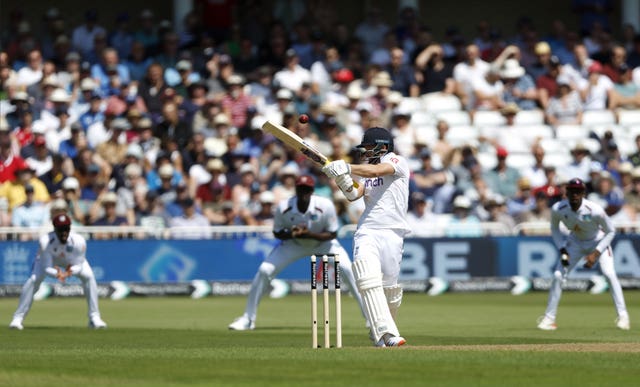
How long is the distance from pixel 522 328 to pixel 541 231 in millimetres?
8070

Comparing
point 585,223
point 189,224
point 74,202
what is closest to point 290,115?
point 189,224

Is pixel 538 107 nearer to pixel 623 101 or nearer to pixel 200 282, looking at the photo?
pixel 623 101

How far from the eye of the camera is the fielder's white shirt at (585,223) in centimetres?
1700

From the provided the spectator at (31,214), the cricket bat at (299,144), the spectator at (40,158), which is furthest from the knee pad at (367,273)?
the spectator at (40,158)

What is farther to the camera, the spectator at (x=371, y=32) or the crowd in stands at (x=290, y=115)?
the spectator at (x=371, y=32)

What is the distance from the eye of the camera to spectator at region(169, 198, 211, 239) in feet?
78.0

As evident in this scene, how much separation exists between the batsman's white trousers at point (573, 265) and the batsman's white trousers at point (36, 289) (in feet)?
17.4

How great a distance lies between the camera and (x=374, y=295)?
12.0 meters

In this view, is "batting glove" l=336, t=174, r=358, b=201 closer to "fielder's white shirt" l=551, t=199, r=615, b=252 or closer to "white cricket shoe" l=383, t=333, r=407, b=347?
"white cricket shoe" l=383, t=333, r=407, b=347

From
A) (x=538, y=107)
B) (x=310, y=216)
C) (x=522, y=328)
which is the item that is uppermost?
(x=538, y=107)

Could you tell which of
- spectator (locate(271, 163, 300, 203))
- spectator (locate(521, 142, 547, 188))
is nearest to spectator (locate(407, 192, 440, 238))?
spectator (locate(271, 163, 300, 203))

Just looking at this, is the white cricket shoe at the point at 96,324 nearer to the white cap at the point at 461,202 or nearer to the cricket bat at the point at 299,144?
the cricket bat at the point at 299,144

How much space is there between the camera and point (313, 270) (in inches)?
484

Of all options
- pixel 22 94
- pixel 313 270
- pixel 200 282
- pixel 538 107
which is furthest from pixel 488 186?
pixel 313 270
